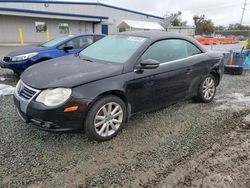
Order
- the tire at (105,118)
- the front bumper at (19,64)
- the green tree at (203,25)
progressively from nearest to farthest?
the tire at (105,118)
the front bumper at (19,64)
the green tree at (203,25)

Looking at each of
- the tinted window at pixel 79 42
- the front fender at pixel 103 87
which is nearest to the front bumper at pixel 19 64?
the tinted window at pixel 79 42

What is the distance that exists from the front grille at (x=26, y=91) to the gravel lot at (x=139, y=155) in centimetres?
66

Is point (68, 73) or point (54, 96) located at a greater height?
point (68, 73)

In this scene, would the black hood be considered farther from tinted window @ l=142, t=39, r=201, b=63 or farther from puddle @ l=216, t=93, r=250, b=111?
puddle @ l=216, t=93, r=250, b=111

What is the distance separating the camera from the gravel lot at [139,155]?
2.32 metres

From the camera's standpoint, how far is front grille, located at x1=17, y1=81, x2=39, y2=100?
2.74 metres

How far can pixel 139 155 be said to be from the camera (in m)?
2.76

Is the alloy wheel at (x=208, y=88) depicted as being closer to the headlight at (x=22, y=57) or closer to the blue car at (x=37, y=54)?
the blue car at (x=37, y=54)

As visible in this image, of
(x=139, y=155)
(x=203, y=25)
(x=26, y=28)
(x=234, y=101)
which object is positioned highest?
(x=203, y=25)

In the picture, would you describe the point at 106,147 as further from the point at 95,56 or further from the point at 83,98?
the point at 95,56

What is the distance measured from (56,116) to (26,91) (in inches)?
25.5

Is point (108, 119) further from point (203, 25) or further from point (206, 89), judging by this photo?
point (203, 25)

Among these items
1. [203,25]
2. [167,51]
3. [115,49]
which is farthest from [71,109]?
[203,25]

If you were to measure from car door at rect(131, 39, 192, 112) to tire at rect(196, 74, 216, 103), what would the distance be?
585 mm
